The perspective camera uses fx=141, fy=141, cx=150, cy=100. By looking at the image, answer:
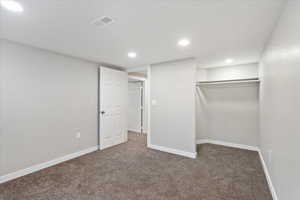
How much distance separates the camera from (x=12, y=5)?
55.2 inches

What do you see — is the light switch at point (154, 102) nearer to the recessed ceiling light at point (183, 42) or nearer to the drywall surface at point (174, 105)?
the drywall surface at point (174, 105)

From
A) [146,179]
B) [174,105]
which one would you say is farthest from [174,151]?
[146,179]

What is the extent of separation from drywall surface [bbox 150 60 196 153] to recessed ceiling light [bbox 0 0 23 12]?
2.64m

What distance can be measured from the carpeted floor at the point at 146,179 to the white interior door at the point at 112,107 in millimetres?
661

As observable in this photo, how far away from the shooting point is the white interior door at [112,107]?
3592 millimetres

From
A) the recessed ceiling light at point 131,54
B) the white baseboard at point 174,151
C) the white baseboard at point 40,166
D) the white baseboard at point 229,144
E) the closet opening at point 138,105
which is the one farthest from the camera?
the closet opening at point 138,105

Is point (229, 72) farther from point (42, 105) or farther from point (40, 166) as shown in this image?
point (40, 166)

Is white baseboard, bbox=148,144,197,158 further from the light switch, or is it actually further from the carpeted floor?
the light switch

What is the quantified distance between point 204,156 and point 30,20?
147 inches

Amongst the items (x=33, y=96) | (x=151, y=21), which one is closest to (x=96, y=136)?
(x=33, y=96)

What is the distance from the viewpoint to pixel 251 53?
285 centimetres

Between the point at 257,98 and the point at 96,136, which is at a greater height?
the point at 257,98

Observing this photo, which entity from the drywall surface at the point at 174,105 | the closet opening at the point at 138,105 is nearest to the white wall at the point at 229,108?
the drywall surface at the point at 174,105

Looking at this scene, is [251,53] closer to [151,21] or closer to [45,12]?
[151,21]
